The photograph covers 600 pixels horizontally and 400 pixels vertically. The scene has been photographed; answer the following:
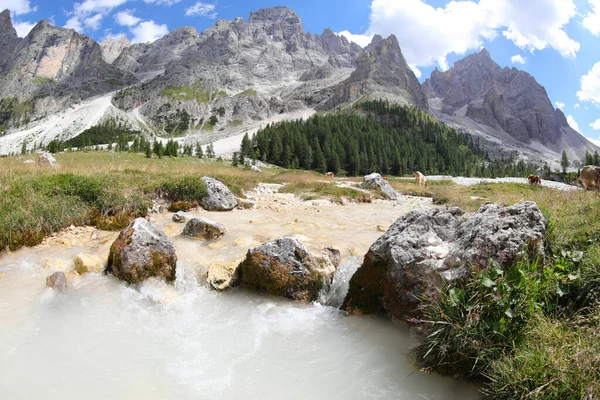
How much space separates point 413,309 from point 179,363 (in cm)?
406

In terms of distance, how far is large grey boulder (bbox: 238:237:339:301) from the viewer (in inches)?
292

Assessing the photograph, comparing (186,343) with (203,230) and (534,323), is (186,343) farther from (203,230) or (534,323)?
(534,323)

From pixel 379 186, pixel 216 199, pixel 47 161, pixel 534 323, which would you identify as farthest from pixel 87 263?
pixel 379 186

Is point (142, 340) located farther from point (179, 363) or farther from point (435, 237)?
point (435, 237)

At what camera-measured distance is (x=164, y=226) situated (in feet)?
37.5

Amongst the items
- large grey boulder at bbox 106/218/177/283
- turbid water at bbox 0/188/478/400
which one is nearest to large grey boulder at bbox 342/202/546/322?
turbid water at bbox 0/188/478/400

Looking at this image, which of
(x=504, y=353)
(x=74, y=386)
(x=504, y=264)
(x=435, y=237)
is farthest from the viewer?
(x=435, y=237)

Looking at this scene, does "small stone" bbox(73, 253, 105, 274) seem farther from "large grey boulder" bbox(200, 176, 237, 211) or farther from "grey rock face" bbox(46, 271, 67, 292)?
"large grey boulder" bbox(200, 176, 237, 211)

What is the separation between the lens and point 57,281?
Answer: 280 inches

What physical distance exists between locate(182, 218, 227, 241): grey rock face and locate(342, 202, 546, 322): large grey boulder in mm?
5253

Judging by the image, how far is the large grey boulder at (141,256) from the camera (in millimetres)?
7695

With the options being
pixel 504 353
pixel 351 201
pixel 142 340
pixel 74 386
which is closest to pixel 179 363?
pixel 142 340

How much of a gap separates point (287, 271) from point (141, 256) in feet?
11.9

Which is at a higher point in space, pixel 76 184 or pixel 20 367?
pixel 76 184
